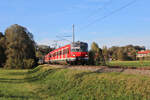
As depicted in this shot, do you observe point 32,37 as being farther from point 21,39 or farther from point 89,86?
point 89,86

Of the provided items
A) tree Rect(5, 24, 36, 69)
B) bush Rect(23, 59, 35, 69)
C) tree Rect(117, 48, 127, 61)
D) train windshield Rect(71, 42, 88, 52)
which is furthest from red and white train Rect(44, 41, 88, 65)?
tree Rect(117, 48, 127, 61)

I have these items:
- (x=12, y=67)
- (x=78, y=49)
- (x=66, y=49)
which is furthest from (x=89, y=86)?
(x=12, y=67)

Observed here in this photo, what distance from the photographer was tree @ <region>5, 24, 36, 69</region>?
1859 inches

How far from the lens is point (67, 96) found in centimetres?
1120

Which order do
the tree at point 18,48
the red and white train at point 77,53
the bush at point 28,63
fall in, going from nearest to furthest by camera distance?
the red and white train at point 77,53
the tree at point 18,48
the bush at point 28,63

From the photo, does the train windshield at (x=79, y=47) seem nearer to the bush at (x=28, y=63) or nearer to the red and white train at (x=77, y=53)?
the red and white train at (x=77, y=53)

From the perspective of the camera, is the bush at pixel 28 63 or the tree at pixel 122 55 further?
the tree at pixel 122 55

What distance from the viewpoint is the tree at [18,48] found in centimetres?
4722

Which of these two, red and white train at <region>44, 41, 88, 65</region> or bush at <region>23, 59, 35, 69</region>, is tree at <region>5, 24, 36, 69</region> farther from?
red and white train at <region>44, 41, 88, 65</region>

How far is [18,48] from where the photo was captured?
48.2 meters

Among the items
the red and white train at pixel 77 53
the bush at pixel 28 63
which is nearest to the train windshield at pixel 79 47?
the red and white train at pixel 77 53

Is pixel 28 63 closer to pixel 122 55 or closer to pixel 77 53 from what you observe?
pixel 77 53

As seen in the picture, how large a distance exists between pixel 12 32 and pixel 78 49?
29031 mm

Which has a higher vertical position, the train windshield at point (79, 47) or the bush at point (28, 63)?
the train windshield at point (79, 47)
